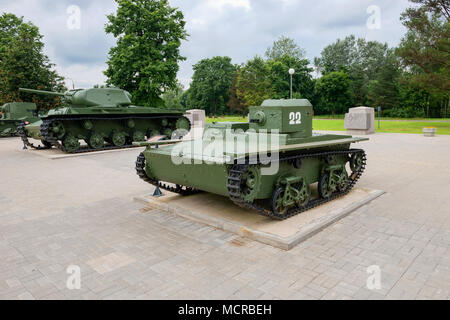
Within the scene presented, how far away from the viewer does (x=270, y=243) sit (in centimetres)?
536

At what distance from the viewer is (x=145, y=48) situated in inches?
1118

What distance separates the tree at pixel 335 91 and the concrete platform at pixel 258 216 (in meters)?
51.2

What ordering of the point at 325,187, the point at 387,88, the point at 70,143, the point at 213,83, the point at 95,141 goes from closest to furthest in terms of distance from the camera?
the point at 325,187 < the point at 70,143 < the point at 95,141 < the point at 387,88 < the point at 213,83

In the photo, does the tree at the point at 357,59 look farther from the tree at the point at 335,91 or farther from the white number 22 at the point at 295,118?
the white number 22 at the point at 295,118

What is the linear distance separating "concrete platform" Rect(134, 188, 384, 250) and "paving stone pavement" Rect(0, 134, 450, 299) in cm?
16

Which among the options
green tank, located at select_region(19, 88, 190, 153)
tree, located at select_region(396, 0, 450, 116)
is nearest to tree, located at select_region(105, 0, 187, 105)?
green tank, located at select_region(19, 88, 190, 153)

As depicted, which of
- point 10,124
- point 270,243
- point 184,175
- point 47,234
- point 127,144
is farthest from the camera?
point 10,124

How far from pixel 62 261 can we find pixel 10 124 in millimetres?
25622

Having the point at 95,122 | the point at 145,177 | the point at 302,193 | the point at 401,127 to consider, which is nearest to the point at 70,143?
the point at 95,122

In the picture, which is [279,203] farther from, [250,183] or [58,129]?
[58,129]

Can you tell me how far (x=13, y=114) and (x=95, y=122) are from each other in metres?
12.6

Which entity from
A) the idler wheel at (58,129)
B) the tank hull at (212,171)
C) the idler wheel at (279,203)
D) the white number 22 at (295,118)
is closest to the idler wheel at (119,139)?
the idler wheel at (58,129)
